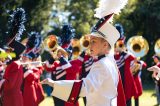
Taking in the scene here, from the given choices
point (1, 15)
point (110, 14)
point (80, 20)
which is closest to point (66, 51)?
point (110, 14)

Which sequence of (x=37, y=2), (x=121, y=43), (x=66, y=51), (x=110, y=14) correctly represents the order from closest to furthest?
1. (x=110, y=14)
2. (x=66, y=51)
3. (x=121, y=43)
4. (x=37, y=2)

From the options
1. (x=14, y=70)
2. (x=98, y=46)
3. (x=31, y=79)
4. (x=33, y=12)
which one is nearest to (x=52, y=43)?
(x=31, y=79)

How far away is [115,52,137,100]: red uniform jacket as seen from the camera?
455 inches

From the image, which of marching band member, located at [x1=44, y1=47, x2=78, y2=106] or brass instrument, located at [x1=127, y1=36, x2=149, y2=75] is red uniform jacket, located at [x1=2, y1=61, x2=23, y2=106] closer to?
marching band member, located at [x1=44, y1=47, x2=78, y2=106]

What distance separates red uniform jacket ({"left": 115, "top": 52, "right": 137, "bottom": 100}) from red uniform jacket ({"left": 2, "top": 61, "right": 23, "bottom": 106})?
4.37 meters

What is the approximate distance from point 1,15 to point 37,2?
3.29 m

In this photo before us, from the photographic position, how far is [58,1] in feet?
108

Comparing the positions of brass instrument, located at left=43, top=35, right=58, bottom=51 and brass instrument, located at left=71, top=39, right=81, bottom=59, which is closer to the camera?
brass instrument, located at left=43, top=35, right=58, bottom=51

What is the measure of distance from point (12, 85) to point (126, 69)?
15.8 ft

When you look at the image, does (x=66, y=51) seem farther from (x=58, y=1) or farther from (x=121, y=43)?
(x=58, y=1)

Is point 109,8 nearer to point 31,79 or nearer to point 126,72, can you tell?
point 31,79

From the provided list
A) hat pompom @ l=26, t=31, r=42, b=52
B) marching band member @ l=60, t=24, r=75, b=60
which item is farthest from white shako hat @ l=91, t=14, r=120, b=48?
hat pompom @ l=26, t=31, r=42, b=52

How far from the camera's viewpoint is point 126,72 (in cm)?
1174

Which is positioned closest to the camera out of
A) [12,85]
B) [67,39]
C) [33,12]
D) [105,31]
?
[105,31]
